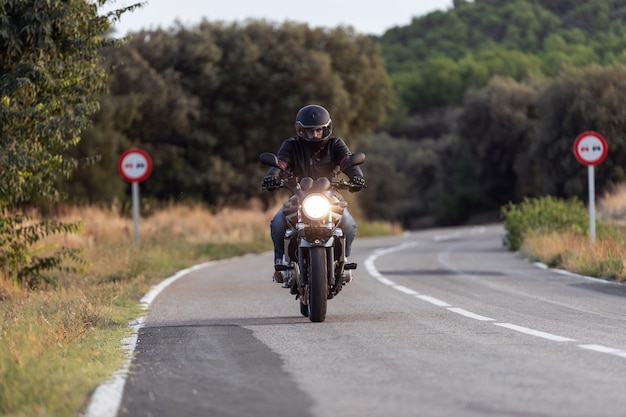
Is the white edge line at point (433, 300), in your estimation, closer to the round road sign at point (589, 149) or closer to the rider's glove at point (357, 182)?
the rider's glove at point (357, 182)

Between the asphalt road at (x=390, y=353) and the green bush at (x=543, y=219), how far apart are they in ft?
39.1

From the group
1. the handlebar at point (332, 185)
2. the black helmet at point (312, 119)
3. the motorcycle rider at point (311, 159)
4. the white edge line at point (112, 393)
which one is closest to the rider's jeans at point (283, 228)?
the motorcycle rider at point (311, 159)

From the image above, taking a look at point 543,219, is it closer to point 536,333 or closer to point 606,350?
point 536,333

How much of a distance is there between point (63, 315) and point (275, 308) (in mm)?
2965

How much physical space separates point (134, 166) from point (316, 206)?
15.8m

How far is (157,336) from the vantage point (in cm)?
1162

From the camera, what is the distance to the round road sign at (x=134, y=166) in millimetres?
27422

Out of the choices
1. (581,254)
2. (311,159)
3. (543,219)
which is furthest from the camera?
(543,219)

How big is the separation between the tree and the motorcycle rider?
470 cm

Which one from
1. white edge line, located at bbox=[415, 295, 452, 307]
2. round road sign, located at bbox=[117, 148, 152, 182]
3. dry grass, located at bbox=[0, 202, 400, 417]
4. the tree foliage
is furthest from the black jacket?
the tree foliage

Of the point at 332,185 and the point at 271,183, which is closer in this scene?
the point at 332,185

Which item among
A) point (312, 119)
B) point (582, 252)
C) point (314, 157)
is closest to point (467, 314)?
point (314, 157)

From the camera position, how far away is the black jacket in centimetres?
1299

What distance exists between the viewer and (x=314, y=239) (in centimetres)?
1234
